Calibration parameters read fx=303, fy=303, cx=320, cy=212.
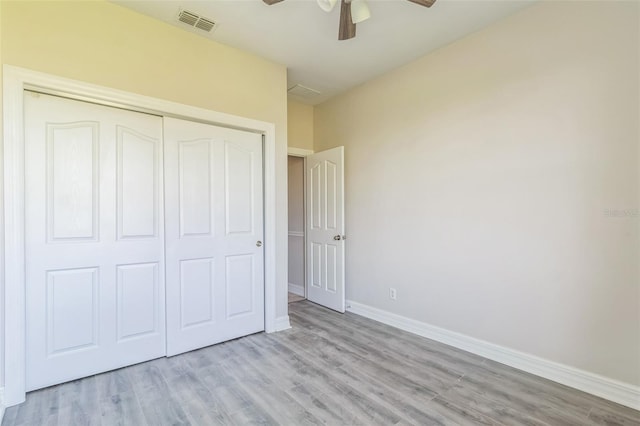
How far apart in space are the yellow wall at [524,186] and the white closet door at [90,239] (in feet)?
7.73

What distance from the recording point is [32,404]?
1926 millimetres

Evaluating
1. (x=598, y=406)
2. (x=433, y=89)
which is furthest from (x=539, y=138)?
(x=598, y=406)

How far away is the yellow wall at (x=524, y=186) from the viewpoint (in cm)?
198

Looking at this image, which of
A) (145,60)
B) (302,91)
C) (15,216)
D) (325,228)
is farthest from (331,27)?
(15,216)

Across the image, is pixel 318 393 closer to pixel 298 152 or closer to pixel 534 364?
pixel 534 364

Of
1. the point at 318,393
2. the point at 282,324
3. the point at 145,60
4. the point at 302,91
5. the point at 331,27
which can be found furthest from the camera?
the point at 302,91

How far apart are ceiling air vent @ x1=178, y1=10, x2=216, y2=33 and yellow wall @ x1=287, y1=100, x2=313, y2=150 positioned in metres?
1.70

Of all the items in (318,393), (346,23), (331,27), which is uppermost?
(331,27)

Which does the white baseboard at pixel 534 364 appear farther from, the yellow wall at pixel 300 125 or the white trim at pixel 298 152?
the yellow wall at pixel 300 125

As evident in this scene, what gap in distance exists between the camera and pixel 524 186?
93.8 inches

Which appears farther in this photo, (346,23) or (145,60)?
(145,60)

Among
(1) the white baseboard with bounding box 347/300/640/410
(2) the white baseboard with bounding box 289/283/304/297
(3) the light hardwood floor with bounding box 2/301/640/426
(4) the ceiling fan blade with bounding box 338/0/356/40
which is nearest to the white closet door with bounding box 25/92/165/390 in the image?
(3) the light hardwood floor with bounding box 2/301/640/426

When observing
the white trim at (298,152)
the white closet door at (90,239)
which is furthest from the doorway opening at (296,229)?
the white closet door at (90,239)

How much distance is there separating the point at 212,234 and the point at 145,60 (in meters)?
1.53
